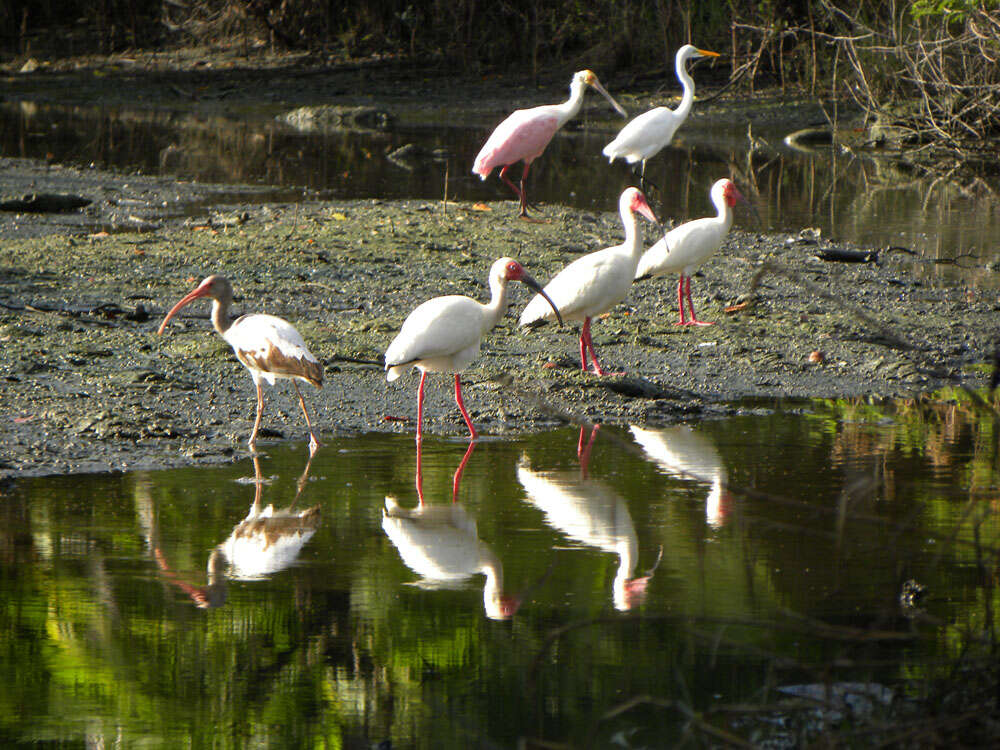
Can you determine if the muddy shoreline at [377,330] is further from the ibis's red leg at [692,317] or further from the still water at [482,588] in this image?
the still water at [482,588]

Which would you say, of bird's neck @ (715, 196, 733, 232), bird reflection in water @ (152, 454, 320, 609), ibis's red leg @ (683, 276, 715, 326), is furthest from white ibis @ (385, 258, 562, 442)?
bird's neck @ (715, 196, 733, 232)

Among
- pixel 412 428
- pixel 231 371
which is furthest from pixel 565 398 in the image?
pixel 231 371

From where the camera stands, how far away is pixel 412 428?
22.3 ft

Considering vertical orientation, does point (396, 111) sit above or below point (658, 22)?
below

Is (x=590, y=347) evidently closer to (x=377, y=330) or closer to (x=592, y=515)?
(x=377, y=330)

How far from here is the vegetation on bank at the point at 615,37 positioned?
55.5 ft

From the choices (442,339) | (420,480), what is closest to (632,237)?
(442,339)

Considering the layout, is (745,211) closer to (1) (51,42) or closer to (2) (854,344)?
(2) (854,344)

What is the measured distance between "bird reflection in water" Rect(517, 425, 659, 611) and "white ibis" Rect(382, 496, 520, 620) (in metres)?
0.34

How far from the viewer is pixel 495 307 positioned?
697cm

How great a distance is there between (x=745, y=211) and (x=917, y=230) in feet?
6.06

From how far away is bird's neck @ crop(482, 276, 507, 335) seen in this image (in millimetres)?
6883

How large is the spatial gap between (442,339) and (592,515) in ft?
4.94

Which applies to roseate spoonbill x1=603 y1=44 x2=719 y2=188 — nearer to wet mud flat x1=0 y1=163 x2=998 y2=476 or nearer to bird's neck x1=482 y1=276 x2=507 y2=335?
wet mud flat x1=0 y1=163 x2=998 y2=476
